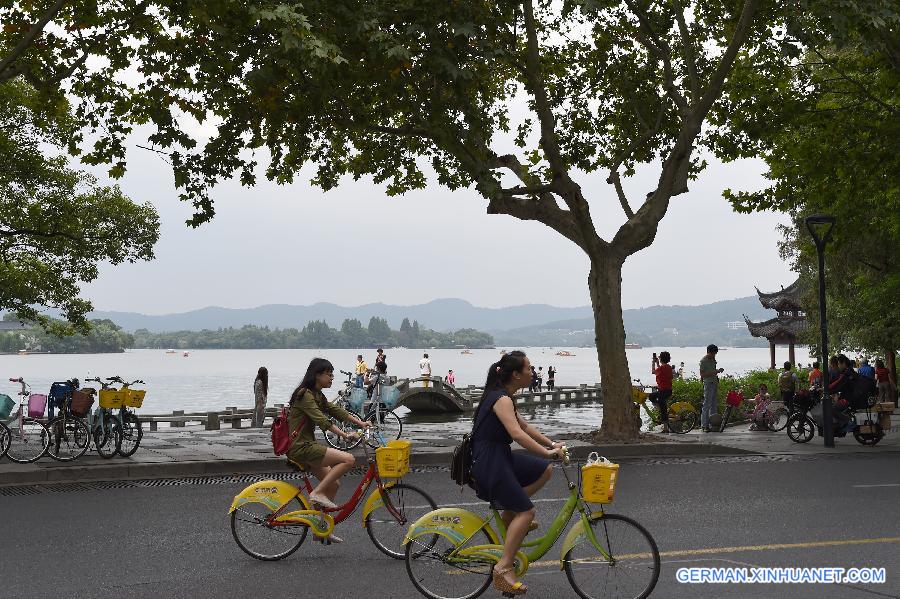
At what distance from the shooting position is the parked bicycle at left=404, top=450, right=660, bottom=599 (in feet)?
21.5

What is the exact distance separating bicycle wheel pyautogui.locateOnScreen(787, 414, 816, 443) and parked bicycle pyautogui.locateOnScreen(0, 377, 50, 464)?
47.7 ft

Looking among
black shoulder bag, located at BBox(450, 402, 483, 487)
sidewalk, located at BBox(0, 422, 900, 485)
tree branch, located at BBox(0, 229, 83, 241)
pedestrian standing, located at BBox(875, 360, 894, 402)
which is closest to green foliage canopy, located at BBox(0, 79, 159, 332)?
tree branch, located at BBox(0, 229, 83, 241)

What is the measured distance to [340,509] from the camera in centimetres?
848

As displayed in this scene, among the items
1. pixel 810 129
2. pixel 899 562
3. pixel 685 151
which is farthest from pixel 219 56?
pixel 810 129

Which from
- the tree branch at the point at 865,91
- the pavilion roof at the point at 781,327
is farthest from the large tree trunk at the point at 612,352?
the pavilion roof at the point at 781,327

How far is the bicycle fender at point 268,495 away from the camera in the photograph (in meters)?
8.23

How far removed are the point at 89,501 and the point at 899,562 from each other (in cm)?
917

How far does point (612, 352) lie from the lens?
63.2ft

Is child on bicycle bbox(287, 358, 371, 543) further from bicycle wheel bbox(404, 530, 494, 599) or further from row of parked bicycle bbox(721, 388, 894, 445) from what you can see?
row of parked bicycle bbox(721, 388, 894, 445)

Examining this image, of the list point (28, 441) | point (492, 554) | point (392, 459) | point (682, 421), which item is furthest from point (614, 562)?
point (682, 421)

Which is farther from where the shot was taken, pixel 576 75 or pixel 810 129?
pixel 810 129

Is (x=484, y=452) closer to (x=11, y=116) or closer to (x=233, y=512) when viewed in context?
(x=233, y=512)

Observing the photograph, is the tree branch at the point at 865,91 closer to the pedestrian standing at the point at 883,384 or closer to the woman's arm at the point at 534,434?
the pedestrian standing at the point at 883,384

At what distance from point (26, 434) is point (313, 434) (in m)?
9.41
